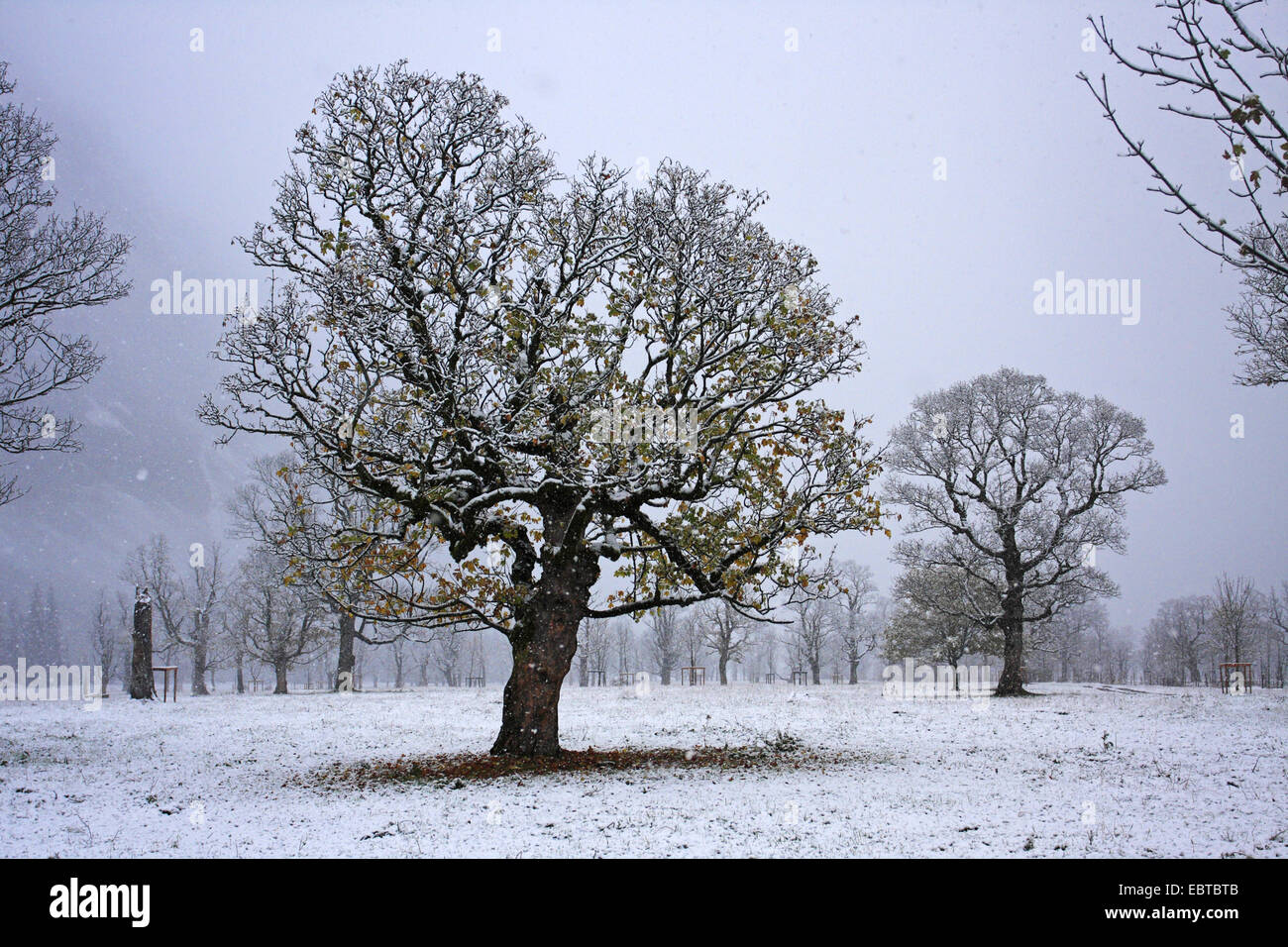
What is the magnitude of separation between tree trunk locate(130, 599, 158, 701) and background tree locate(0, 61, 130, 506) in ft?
46.6

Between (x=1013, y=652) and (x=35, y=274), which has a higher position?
(x=35, y=274)

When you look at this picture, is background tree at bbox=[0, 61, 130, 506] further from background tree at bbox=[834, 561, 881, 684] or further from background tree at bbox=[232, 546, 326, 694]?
background tree at bbox=[834, 561, 881, 684]

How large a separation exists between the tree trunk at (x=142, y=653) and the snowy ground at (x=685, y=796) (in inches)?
307

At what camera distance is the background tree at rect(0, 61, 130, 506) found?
51.1 ft

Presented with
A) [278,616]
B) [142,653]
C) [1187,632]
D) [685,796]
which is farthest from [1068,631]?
[142,653]

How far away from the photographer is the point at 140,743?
17.1 m

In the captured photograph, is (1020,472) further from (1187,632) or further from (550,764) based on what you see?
(1187,632)

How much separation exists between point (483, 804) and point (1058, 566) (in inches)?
1203

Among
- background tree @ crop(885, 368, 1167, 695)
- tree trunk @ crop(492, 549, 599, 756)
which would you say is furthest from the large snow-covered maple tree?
background tree @ crop(885, 368, 1167, 695)

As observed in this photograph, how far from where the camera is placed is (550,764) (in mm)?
14016

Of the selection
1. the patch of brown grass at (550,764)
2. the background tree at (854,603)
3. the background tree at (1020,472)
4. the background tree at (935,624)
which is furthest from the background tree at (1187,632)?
the patch of brown grass at (550,764)

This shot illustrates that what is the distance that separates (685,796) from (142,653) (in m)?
29.1

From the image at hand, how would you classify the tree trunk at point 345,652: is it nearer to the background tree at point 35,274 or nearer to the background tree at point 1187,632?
the background tree at point 35,274

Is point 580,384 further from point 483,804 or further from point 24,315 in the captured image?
point 24,315
